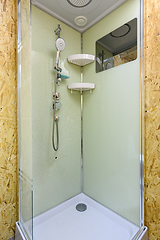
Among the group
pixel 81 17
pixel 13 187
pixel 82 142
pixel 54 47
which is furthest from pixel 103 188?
pixel 81 17

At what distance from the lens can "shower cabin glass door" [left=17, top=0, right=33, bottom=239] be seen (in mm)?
1158

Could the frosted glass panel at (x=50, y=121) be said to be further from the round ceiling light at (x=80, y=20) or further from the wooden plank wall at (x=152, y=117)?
the wooden plank wall at (x=152, y=117)

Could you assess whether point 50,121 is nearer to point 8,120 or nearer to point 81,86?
point 8,120

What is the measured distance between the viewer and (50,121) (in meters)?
1.53

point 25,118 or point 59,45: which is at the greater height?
point 59,45

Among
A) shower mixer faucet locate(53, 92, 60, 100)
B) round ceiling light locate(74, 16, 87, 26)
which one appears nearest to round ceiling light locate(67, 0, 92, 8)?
round ceiling light locate(74, 16, 87, 26)

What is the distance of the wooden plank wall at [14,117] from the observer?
1257 millimetres

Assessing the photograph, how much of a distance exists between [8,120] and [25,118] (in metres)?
0.20

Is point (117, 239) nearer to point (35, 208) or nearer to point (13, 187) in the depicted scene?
point (35, 208)

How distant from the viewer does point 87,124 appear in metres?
1.77

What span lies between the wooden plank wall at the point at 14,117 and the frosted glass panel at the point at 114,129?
94 mm

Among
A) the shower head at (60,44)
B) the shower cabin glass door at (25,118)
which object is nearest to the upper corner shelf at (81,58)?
the shower head at (60,44)

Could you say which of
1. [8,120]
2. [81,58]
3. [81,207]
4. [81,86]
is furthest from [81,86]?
[81,207]

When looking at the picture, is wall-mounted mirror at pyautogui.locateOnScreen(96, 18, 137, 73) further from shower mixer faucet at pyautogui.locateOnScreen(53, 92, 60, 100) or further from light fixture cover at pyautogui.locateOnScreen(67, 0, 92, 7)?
shower mixer faucet at pyautogui.locateOnScreen(53, 92, 60, 100)
